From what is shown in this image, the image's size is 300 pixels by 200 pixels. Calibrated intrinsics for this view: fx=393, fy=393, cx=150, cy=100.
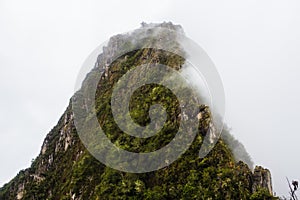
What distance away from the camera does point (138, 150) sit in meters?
50.5

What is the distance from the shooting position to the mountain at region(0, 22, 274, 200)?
40438 millimetres

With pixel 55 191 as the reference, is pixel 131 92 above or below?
above

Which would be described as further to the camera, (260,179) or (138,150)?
(138,150)

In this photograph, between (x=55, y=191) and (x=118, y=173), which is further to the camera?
(x=55, y=191)

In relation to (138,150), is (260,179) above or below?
below

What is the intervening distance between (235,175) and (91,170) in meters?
23.1

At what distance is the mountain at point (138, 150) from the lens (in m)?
40.4

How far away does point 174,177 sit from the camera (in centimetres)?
4400

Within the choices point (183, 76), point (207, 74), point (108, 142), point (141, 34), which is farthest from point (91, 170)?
point (141, 34)

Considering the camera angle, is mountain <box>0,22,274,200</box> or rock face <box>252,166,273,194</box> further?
mountain <box>0,22,274,200</box>

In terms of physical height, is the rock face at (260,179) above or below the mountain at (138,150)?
below

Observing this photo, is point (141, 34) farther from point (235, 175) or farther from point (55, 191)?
point (235, 175)

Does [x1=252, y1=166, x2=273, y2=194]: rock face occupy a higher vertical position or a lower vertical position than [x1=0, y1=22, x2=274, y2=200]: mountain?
lower

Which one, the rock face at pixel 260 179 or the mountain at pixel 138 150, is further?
the mountain at pixel 138 150
